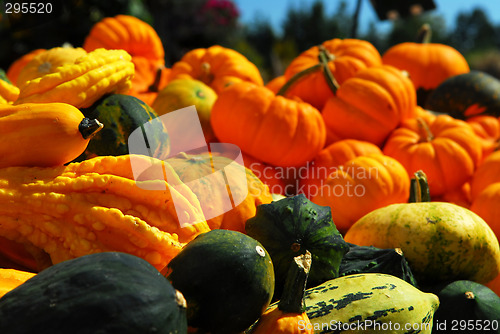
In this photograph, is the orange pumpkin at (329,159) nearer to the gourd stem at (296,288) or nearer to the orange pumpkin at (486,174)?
the orange pumpkin at (486,174)

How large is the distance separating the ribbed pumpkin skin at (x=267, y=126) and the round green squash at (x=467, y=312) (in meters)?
1.26

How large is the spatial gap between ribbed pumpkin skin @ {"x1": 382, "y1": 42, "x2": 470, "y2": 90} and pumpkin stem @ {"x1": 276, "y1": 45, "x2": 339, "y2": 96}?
3.31 feet

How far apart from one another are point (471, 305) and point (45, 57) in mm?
2350

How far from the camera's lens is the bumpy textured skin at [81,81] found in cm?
172

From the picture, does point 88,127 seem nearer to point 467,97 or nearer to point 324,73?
point 324,73

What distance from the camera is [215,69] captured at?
383 centimetres

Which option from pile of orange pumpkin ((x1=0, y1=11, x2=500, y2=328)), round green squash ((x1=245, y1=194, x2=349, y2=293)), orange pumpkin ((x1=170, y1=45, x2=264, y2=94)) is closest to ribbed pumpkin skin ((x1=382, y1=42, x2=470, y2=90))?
pile of orange pumpkin ((x1=0, y1=11, x2=500, y2=328))

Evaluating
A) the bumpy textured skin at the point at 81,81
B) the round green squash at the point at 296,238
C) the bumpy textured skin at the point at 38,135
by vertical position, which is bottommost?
the round green squash at the point at 296,238

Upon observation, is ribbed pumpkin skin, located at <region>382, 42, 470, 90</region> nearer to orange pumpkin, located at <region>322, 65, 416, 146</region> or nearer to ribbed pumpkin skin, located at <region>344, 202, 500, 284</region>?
orange pumpkin, located at <region>322, 65, 416, 146</region>

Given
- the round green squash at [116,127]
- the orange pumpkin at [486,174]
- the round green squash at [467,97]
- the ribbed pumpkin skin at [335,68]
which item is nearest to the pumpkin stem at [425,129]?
the orange pumpkin at [486,174]

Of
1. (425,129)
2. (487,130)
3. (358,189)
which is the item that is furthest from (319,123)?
(487,130)

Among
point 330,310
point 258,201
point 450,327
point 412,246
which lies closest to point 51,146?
point 258,201

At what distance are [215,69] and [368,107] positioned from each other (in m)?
1.34

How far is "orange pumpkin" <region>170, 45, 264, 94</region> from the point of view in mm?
3674
